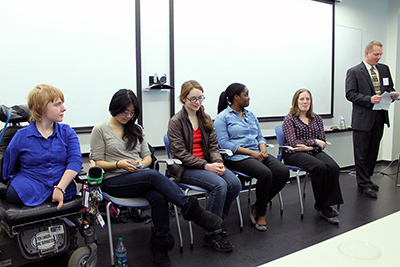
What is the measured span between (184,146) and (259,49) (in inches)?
83.7

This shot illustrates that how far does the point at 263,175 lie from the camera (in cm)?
274

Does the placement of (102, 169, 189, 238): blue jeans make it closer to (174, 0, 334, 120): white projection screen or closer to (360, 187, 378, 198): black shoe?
(174, 0, 334, 120): white projection screen

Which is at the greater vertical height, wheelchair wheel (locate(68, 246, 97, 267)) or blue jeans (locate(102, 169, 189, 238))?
blue jeans (locate(102, 169, 189, 238))

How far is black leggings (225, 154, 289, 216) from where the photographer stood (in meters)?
2.76

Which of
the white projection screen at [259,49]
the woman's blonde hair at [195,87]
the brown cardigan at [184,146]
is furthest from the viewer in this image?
the white projection screen at [259,49]

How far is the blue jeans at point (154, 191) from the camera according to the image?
2127 millimetres

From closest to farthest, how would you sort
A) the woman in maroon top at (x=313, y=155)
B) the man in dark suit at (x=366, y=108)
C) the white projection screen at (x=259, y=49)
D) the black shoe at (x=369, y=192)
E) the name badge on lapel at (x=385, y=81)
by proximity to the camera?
the woman in maroon top at (x=313, y=155), the white projection screen at (x=259, y=49), the black shoe at (x=369, y=192), the man in dark suit at (x=366, y=108), the name badge on lapel at (x=385, y=81)

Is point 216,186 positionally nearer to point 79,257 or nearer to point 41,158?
point 79,257

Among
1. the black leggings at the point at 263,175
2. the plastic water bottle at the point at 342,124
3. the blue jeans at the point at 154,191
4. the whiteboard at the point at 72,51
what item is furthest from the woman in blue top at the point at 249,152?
the plastic water bottle at the point at 342,124

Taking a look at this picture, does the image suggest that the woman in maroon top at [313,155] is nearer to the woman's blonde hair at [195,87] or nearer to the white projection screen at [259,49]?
the white projection screen at [259,49]

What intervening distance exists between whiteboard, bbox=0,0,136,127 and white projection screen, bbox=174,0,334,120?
64 centimetres

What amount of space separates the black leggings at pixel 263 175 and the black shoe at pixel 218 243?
0.56 metres

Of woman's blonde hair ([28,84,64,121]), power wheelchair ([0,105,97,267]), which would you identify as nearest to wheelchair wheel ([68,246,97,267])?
power wheelchair ([0,105,97,267])

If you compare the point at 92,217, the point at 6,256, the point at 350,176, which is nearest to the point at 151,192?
the point at 92,217
